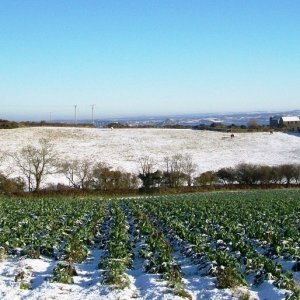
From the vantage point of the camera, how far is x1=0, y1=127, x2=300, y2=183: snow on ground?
6988 centimetres

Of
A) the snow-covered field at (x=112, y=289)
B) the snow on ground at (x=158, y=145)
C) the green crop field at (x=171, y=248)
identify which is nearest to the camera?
the snow-covered field at (x=112, y=289)

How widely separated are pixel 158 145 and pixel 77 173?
29126mm

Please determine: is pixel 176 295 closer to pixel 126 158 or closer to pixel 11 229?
pixel 11 229

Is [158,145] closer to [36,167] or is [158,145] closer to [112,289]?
[36,167]

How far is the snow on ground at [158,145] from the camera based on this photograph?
6988cm

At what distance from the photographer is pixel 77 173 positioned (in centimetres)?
5488

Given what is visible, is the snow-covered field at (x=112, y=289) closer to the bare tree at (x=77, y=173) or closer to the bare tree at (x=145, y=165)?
the bare tree at (x=77, y=173)

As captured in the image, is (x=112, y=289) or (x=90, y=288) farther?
(x=90, y=288)

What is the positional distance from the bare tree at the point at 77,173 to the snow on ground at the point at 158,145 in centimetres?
856

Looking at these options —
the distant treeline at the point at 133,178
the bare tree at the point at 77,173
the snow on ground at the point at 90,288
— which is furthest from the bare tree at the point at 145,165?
the snow on ground at the point at 90,288

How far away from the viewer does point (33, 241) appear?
559 inches

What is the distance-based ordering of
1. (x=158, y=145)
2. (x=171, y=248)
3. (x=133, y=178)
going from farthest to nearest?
(x=158, y=145)
(x=133, y=178)
(x=171, y=248)

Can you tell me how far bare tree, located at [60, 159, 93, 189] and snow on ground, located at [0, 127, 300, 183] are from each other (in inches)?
337

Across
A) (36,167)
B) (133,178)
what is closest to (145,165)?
(133,178)
